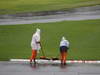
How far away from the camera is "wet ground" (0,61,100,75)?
1900 cm

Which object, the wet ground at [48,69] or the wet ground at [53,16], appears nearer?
the wet ground at [48,69]

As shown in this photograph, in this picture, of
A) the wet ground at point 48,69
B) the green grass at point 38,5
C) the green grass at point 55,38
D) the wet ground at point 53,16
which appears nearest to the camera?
the wet ground at point 48,69

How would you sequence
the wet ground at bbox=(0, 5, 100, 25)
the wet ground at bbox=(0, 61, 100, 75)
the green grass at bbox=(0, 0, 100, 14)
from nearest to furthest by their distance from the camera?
the wet ground at bbox=(0, 61, 100, 75) → the wet ground at bbox=(0, 5, 100, 25) → the green grass at bbox=(0, 0, 100, 14)

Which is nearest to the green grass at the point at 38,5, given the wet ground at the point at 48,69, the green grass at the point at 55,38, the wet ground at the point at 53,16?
the wet ground at the point at 53,16

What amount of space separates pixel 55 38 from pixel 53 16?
9911 mm

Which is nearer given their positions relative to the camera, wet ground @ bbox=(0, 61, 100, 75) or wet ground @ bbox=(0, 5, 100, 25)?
wet ground @ bbox=(0, 61, 100, 75)

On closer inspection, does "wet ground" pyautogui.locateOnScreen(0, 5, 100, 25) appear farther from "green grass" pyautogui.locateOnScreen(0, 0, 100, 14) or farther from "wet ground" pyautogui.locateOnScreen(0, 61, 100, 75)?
"wet ground" pyautogui.locateOnScreen(0, 61, 100, 75)

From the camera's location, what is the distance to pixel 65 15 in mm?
40219

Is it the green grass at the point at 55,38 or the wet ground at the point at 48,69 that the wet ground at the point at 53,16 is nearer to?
the green grass at the point at 55,38

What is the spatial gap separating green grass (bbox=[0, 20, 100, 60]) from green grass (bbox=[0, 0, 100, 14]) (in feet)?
30.5

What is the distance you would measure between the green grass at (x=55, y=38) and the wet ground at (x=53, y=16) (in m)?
2.35

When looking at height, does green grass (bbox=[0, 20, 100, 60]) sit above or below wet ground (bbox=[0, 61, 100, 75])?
above

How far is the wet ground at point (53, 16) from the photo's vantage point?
1503 inches

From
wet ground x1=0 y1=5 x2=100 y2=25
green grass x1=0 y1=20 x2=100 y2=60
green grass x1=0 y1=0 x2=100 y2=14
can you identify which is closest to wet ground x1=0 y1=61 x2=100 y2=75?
green grass x1=0 y1=20 x2=100 y2=60
